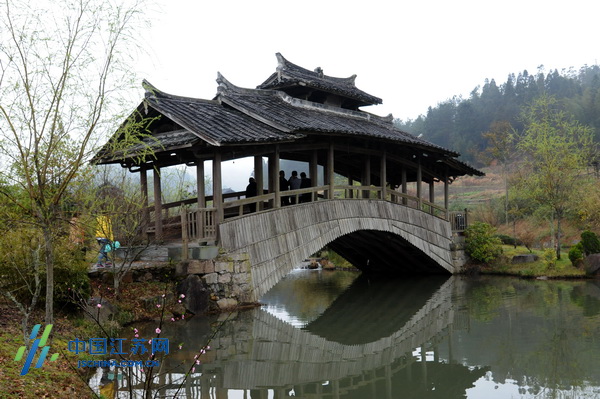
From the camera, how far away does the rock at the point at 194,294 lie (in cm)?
1059

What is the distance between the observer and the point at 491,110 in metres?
67.0

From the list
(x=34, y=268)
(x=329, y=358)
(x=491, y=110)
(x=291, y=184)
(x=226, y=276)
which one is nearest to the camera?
(x=34, y=268)

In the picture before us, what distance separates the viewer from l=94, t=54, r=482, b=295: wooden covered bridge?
11.2 meters

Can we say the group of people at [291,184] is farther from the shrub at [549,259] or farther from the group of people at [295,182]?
the shrub at [549,259]

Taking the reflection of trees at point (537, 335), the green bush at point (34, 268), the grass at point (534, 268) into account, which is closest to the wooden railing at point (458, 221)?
the grass at point (534, 268)

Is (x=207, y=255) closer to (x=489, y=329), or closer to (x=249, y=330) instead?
(x=249, y=330)

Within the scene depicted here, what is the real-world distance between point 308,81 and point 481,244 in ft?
28.9

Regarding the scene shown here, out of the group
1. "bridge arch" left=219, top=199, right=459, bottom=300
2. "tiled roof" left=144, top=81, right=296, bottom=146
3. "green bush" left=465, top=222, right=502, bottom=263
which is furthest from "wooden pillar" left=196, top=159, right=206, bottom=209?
"green bush" left=465, top=222, right=502, bottom=263

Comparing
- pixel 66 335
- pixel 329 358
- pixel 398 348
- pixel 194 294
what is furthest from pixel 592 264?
pixel 66 335

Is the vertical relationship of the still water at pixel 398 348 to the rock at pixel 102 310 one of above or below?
below

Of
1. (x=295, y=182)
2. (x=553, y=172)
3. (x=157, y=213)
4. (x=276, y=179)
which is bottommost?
(x=157, y=213)

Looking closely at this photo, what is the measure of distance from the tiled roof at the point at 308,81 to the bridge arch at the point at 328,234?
4.42 meters

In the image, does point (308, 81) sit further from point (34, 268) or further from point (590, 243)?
point (34, 268)

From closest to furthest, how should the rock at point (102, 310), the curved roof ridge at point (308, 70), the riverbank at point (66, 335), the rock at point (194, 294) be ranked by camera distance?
the riverbank at point (66, 335), the rock at point (102, 310), the rock at point (194, 294), the curved roof ridge at point (308, 70)
